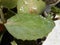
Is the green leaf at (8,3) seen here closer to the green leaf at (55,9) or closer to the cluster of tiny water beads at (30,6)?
the cluster of tiny water beads at (30,6)

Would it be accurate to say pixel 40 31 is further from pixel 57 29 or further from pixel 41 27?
pixel 57 29

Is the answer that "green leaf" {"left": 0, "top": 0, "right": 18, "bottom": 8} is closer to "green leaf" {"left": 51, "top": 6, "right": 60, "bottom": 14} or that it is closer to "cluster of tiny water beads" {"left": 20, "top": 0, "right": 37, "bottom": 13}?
"cluster of tiny water beads" {"left": 20, "top": 0, "right": 37, "bottom": 13}

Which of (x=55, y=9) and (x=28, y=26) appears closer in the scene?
(x=28, y=26)

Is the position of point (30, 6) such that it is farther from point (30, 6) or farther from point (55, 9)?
point (55, 9)

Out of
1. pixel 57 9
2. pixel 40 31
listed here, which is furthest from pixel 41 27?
pixel 57 9

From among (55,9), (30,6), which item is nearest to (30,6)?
(30,6)

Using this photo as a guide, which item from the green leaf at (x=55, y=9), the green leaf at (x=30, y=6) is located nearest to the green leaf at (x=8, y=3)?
the green leaf at (x=30, y=6)
